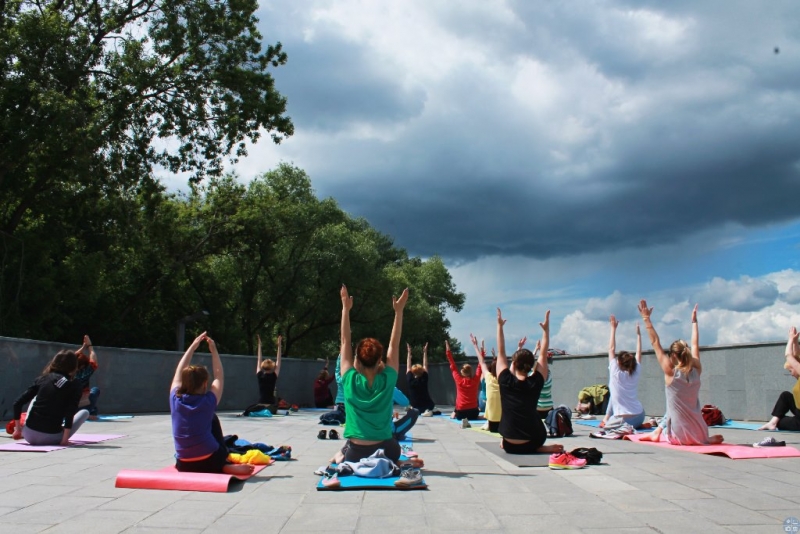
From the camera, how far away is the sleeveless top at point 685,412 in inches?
352

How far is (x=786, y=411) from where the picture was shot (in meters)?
12.0

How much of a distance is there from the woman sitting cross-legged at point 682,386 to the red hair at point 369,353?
12.7ft

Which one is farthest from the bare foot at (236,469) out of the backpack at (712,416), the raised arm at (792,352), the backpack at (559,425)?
the backpack at (712,416)

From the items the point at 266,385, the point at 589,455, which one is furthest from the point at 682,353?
the point at 266,385

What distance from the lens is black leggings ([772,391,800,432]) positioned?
11875 millimetres

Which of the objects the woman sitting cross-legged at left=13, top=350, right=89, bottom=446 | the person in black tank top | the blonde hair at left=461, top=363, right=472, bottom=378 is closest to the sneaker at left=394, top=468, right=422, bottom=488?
the woman sitting cross-legged at left=13, top=350, right=89, bottom=446

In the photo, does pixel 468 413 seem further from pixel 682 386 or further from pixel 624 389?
Result: pixel 682 386

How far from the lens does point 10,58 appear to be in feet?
57.6

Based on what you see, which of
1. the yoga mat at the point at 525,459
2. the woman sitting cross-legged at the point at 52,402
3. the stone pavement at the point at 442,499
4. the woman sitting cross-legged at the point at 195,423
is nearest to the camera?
the stone pavement at the point at 442,499

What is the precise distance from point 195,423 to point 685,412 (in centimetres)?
655

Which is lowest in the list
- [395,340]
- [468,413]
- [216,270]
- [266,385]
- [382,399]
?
[468,413]

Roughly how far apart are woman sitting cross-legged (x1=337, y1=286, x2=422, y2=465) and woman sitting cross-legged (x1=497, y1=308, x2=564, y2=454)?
181 centimetres

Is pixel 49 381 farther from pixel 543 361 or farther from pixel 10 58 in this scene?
pixel 10 58

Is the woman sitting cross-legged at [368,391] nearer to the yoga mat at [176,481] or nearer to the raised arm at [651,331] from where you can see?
the yoga mat at [176,481]
